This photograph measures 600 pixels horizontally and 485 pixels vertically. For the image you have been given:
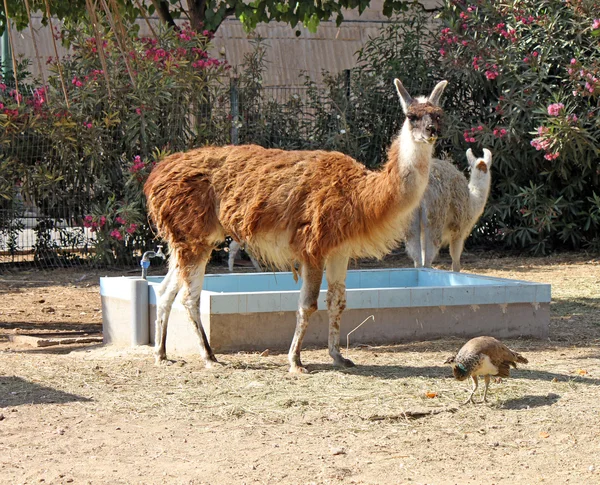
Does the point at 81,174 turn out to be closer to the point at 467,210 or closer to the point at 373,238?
the point at 467,210

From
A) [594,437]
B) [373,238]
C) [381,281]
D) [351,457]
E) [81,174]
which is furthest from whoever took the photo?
[81,174]

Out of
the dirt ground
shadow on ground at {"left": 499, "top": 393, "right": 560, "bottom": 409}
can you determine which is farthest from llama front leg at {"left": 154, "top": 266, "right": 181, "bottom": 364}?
shadow on ground at {"left": 499, "top": 393, "right": 560, "bottom": 409}

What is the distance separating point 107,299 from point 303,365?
213 centimetres

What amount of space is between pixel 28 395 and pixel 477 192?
5.78 meters

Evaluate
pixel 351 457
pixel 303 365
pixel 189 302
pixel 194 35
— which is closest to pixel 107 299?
pixel 189 302

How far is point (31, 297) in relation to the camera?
9875 mm

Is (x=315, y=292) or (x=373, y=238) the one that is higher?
(x=373, y=238)

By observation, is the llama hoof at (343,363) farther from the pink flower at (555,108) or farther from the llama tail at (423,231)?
the pink flower at (555,108)

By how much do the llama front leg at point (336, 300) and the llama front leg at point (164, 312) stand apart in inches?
43.4

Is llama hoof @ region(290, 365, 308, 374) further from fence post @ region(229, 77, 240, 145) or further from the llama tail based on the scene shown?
fence post @ region(229, 77, 240, 145)

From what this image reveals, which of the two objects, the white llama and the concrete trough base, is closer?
the concrete trough base

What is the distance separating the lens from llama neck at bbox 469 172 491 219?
9.88m

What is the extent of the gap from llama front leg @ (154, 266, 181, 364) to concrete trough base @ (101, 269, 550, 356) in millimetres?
246

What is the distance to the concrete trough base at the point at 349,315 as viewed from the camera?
22.4 ft
